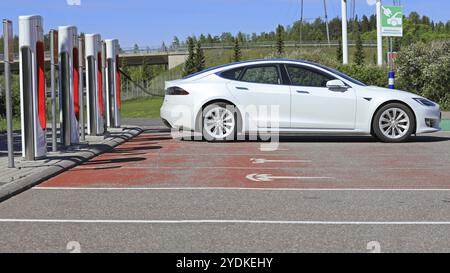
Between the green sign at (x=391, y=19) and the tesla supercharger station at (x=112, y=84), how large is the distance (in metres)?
18.2

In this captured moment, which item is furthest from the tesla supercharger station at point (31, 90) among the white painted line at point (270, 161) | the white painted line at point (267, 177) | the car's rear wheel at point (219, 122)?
the car's rear wheel at point (219, 122)

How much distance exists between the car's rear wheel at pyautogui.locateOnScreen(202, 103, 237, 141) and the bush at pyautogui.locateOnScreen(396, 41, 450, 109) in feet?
49.7

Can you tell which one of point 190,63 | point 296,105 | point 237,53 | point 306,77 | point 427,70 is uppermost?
point 237,53

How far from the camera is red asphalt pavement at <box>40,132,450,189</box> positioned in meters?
8.92

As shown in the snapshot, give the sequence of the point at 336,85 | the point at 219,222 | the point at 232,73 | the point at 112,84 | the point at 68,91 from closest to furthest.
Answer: the point at 219,222
the point at 68,91
the point at 336,85
the point at 232,73
the point at 112,84

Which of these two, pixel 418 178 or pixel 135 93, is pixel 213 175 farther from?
pixel 135 93

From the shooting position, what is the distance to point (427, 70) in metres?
28.0

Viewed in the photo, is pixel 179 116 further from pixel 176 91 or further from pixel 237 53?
pixel 237 53

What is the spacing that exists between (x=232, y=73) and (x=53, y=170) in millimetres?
5465

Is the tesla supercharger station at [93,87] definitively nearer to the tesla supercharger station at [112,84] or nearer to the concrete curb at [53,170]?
the concrete curb at [53,170]

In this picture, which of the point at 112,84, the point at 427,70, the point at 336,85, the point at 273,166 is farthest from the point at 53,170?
the point at 427,70

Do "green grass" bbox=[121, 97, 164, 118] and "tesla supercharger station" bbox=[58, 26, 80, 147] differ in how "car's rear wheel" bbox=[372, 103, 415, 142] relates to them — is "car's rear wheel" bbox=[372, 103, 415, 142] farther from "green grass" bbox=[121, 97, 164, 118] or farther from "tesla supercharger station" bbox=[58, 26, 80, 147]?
"green grass" bbox=[121, 97, 164, 118]

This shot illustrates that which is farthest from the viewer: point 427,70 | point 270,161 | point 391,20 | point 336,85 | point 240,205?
point 391,20

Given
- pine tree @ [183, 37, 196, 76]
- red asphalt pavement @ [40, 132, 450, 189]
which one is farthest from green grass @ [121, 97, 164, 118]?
pine tree @ [183, 37, 196, 76]
